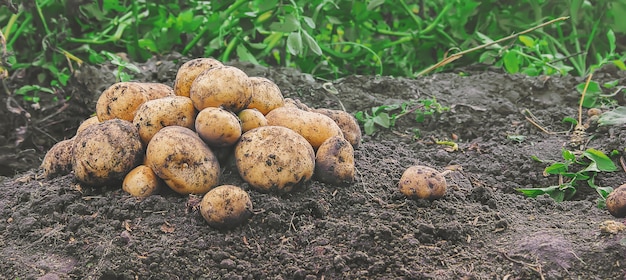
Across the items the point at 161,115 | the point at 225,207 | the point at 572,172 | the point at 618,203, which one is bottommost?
the point at 572,172

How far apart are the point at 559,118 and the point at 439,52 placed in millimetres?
1169

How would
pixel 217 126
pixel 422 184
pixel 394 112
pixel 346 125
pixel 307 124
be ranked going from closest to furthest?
pixel 217 126 < pixel 422 184 < pixel 307 124 < pixel 346 125 < pixel 394 112

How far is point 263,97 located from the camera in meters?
2.22

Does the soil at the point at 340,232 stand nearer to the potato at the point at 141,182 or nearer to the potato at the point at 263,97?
the potato at the point at 141,182

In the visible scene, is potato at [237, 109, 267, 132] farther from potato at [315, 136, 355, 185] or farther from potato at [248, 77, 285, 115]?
potato at [315, 136, 355, 185]

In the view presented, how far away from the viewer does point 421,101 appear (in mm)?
3168

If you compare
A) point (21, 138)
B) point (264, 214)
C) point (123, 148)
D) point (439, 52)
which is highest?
point (123, 148)

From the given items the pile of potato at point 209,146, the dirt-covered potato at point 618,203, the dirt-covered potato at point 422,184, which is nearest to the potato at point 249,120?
the pile of potato at point 209,146

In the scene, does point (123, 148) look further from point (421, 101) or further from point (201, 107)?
point (421, 101)

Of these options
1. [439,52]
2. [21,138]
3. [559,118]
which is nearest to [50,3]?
[21,138]

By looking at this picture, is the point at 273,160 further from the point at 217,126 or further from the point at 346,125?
the point at 346,125

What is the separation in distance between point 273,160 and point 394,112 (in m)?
1.33

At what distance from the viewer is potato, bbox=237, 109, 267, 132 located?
82.5 inches

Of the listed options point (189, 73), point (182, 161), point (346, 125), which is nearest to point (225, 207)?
point (182, 161)
